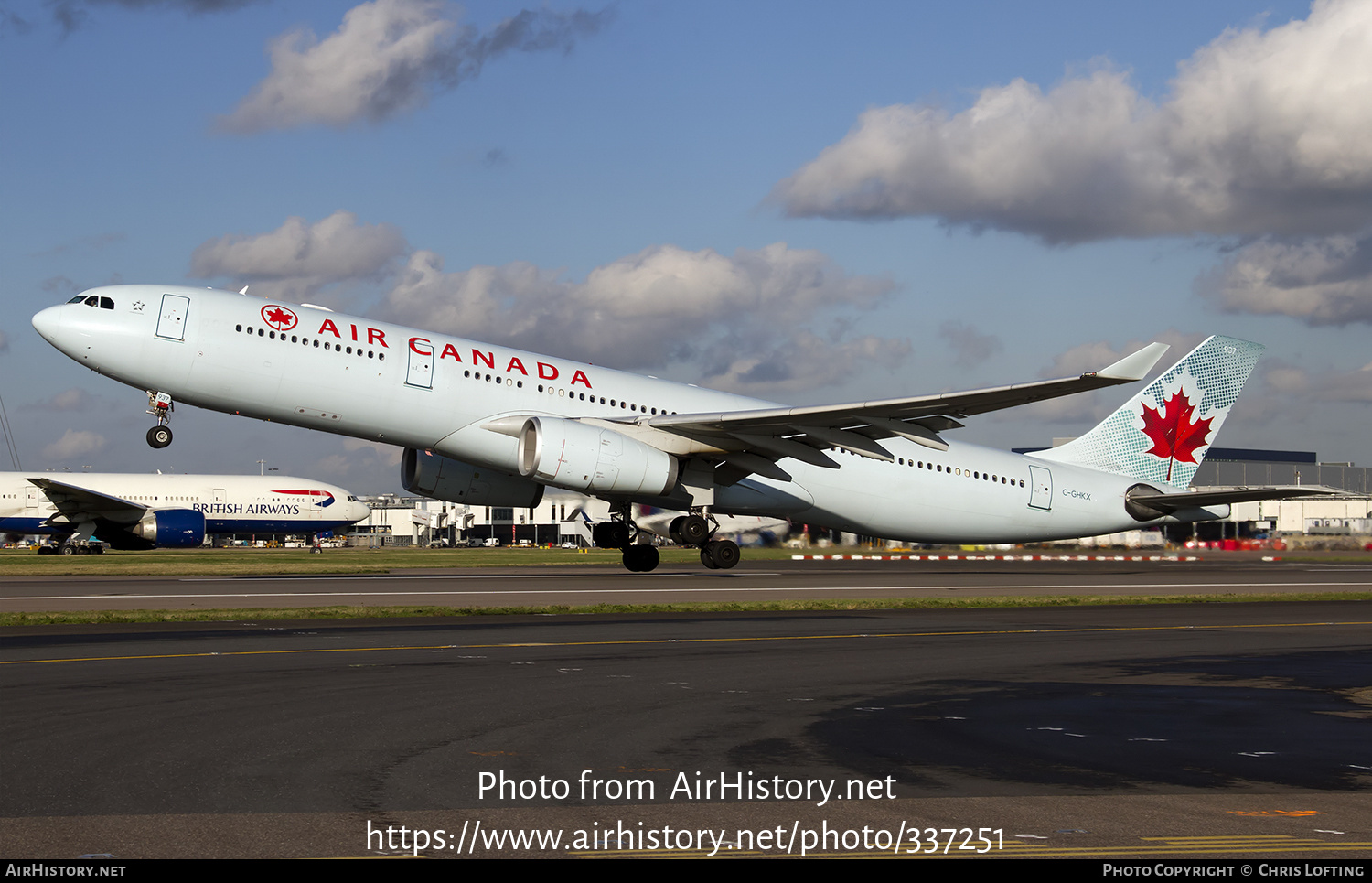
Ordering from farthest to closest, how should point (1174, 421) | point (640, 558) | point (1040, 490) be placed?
point (1174, 421), point (1040, 490), point (640, 558)

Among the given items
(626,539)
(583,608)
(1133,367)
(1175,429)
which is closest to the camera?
(583,608)

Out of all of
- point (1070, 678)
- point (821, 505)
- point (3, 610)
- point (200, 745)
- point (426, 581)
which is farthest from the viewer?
point (821, 505)

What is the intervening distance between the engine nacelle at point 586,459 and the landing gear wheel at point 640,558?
5287 millimetres

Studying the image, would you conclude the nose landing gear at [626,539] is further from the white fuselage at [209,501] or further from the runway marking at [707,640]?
the white fuselage at [209,501]

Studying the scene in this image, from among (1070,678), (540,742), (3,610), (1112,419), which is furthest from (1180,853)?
(1112,419)

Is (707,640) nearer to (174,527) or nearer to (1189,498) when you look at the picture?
(1189,498)

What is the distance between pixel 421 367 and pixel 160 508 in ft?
164

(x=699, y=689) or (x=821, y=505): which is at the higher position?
(x=821, y=505)

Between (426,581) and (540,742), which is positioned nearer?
(540,742)

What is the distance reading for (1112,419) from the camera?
40188 millimetres

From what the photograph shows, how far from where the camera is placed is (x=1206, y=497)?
37.5 metres

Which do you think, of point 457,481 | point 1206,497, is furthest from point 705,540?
point 1206,497
